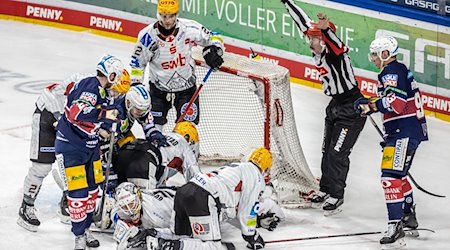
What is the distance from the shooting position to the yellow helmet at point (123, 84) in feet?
26.8

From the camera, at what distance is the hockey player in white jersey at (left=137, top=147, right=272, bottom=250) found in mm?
8102

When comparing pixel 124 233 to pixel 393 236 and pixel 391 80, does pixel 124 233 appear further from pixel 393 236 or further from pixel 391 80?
pixel 391 80

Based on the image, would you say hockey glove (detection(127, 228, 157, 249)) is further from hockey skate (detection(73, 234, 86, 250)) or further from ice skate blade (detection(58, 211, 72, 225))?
ice skate blade (detection(58, 211, 72, 225))

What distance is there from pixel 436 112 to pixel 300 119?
1.35 m

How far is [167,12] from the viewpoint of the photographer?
944cm

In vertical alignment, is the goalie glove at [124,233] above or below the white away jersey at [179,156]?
below

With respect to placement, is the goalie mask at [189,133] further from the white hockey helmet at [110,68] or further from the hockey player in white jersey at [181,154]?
the white hockey helmet at [110,68]

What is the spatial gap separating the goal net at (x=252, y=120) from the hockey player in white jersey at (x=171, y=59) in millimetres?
290

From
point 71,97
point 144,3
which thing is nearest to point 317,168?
point 71,97

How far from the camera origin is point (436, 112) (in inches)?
459

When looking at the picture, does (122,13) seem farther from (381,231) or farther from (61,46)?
(381,231)

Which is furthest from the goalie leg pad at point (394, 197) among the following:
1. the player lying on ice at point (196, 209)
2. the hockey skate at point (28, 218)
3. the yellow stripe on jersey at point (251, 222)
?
the hockey skate at point (28, 218)

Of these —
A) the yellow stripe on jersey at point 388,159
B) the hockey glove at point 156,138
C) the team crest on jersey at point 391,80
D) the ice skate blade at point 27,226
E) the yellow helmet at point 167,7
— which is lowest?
the ice skate blade at point 27,226

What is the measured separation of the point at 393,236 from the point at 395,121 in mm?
842
